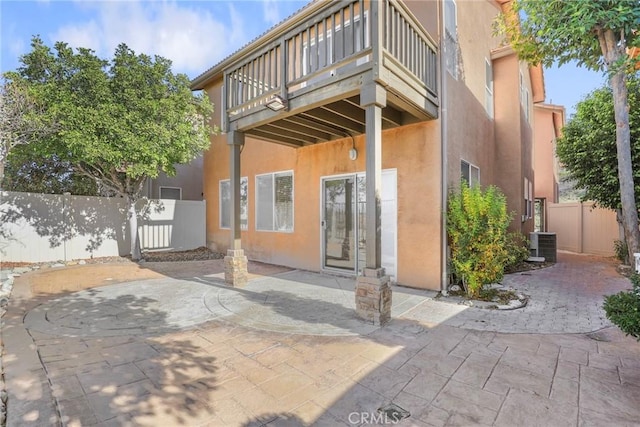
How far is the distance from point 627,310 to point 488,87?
732cm

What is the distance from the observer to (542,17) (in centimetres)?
625

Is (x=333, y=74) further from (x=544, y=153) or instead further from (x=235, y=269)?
(x=544, y=153)

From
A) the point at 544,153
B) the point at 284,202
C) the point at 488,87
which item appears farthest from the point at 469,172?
the point at 544,153

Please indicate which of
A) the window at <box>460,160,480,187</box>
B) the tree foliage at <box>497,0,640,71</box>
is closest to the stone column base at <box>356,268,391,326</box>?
the window at <box>460,160,480,187</box>

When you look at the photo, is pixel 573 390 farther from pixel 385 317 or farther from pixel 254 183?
pixel 254 183

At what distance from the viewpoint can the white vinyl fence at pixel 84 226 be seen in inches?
317

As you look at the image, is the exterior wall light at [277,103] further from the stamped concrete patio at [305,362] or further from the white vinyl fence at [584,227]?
the white vinyl fence at [584,227]

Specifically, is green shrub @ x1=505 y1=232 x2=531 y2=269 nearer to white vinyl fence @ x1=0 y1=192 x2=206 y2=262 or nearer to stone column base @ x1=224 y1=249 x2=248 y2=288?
stone column base @ x1=224 y1=249 x2=248 y2=288

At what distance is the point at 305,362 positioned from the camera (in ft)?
10.1

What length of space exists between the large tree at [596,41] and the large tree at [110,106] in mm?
8344

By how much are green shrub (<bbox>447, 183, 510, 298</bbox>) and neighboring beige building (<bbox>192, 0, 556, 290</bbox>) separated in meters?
0.36

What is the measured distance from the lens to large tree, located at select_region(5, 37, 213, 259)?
6754mm

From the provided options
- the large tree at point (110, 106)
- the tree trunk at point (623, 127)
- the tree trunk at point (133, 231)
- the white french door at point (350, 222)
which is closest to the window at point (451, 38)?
the white french door at point (350, 222)

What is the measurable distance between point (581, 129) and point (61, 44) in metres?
13.5
